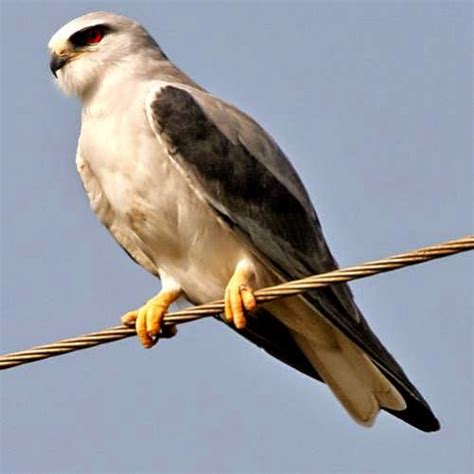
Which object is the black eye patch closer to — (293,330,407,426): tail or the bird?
the bird

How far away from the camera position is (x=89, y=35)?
7.19 meters

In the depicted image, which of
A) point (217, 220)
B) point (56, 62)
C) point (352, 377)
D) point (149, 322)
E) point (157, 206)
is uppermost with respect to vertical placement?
point (56, 62)

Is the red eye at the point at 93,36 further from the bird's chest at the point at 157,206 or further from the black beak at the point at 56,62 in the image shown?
the bird's chest at the point at 157,206

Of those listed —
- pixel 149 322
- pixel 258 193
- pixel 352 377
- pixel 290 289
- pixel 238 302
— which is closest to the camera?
pixel 290 289

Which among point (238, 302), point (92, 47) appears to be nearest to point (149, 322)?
point (238, 302)

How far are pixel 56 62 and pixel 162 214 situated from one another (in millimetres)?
1055

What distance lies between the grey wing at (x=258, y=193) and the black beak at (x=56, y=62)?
663 mm

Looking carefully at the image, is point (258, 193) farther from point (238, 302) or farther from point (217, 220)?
point (238, 302)

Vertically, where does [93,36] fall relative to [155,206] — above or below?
above

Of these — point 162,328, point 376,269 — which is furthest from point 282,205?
point 376,269

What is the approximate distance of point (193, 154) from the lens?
651cm

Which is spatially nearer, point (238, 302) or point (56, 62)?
point (238, 302)

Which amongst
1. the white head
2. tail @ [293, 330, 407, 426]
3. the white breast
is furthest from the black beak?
tail @ [293, 330, 407, 426]

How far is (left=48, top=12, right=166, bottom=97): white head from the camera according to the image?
23.0 ft
